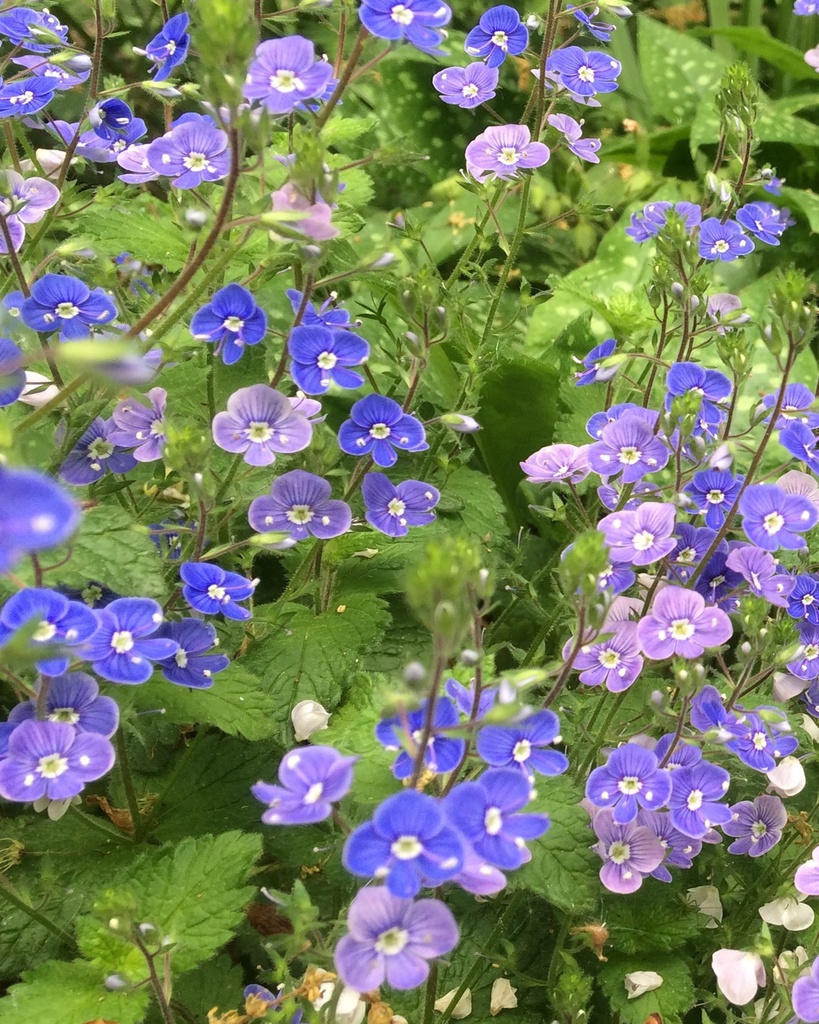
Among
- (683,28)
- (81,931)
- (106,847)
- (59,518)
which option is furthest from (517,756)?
(683,28)

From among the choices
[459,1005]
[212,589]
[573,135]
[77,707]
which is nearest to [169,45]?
[573,135]

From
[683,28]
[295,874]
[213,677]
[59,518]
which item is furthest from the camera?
[683,28]

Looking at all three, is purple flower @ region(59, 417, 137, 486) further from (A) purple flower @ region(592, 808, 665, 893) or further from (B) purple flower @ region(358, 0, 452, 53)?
(A) purple flower @ region(592, 808, 665, 893)

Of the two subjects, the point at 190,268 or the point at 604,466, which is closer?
the point at 190,268

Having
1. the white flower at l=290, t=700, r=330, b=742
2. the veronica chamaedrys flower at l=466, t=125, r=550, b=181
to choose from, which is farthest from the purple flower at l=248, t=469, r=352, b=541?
the veronica chamaedrys flower at l=466, t=125, r=550, b=181

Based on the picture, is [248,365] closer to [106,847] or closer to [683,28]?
[106,847]

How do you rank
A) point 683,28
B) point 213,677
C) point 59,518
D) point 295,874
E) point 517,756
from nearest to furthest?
point 59,518, point 517,756, point 213,677, point 295,874, point 683,28
